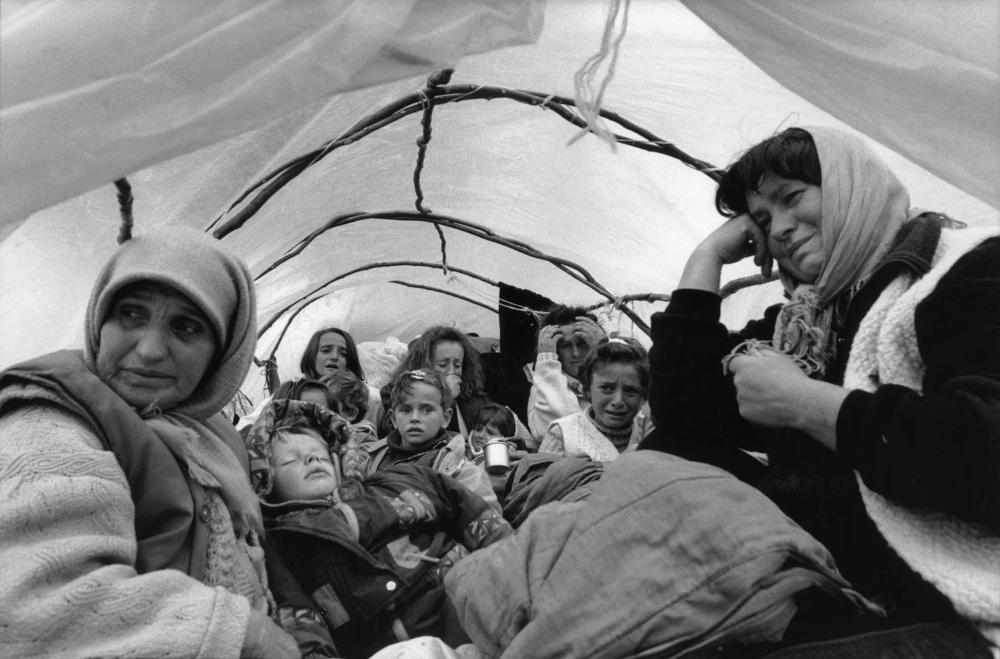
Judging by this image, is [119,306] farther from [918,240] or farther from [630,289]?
[630,289]

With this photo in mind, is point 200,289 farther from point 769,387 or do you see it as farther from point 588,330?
point 588,330

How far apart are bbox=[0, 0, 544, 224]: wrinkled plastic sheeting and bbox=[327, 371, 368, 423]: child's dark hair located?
2.30 m

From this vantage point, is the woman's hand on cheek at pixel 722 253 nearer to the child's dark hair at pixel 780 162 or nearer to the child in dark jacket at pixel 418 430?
the child's dark hair at pixel 780 162

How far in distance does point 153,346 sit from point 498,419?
7.43 feet

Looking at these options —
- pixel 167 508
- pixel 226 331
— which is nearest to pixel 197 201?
pixel 226 331

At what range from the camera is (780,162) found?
1506 millimetres

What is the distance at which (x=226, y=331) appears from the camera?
1.48 m

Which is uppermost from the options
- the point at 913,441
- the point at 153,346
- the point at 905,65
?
the point at 905,65

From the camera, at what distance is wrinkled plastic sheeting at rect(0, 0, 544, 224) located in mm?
1179

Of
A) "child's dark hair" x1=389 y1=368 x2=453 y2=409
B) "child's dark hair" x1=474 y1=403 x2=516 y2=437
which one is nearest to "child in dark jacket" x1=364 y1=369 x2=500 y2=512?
"child's dark hair" x1=389 y1=368 x2=453 y2=409

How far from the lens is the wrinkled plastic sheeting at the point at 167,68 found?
118 centimetres

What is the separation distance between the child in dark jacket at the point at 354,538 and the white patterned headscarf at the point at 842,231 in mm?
774

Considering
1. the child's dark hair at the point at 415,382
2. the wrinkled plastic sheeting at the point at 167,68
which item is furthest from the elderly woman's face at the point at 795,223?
the child's dark hair at the point at 415,382

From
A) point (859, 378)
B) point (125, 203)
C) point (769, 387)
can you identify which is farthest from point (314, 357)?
point (859, 378)
